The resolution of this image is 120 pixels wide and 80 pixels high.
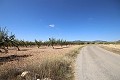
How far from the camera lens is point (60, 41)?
108875 millimetres

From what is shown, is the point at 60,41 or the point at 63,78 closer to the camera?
the point at 63,78

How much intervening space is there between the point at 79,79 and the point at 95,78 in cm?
101

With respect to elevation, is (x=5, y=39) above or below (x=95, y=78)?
above

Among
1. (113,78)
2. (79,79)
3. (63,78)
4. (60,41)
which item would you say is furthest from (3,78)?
(60,41)

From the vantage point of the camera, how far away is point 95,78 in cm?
1005

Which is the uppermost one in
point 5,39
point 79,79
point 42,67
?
point 5,39

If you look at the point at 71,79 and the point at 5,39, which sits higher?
the point at 5,39

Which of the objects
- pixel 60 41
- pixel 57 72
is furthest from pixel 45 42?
pixel 57 72

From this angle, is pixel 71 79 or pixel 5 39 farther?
pixel 5 39

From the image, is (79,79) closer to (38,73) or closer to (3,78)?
(38,73)

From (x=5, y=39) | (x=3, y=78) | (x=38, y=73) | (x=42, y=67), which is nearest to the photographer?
(x=3, y=78)

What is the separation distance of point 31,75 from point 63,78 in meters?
1.98

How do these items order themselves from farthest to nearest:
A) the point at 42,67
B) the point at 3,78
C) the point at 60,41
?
the point at 60,41 < the point at 42,67 < the point at 3,78

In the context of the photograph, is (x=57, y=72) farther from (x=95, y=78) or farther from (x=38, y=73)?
(x=95, y=78)
